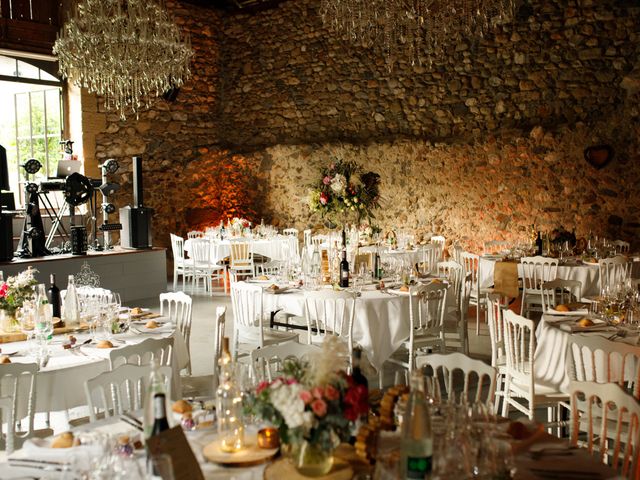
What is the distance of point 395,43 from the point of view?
10836mm

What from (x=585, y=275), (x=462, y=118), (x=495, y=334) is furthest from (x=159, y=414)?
(x=462, y=118)

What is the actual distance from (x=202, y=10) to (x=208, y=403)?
37.2 ft

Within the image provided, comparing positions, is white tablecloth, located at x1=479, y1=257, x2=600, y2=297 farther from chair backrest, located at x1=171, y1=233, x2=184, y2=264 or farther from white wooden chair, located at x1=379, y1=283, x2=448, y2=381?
chair backrest, located at x1=171, y1=233, x2=184, y2=264

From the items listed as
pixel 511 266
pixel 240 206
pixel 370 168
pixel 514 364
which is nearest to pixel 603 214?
pixel 511 266

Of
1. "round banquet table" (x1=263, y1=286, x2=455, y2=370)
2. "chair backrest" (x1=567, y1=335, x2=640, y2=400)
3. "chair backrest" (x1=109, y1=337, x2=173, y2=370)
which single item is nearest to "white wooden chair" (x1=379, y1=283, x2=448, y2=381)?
"round banquet table" (x1=263, y1=286, x2=455, y2=370)

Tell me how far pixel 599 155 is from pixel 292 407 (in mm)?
8256

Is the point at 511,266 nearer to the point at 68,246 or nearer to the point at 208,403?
the point at 208,403

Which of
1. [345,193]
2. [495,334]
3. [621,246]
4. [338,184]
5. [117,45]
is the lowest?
[495,334]

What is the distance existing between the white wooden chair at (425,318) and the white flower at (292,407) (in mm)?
3390

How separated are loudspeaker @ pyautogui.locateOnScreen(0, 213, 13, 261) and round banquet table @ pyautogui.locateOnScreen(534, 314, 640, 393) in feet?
21.4

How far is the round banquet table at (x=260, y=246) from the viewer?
1007 centimetres

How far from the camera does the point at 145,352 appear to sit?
3359mm

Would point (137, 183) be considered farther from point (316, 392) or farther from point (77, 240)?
point (316, 392)

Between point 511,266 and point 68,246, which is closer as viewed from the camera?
point 511,266
